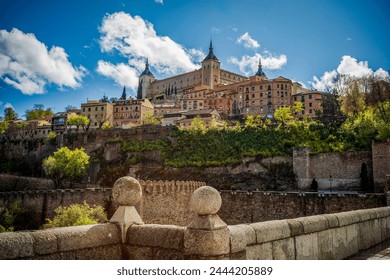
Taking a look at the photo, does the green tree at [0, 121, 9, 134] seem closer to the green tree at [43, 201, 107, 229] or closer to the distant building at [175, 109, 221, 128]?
the green tree at [43, 201, 107, 229]

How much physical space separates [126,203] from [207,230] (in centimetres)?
145

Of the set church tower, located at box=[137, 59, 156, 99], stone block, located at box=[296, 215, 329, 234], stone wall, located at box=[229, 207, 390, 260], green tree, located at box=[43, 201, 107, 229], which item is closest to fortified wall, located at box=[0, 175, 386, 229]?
green tree, located at box=[43, 201, 107, 229]

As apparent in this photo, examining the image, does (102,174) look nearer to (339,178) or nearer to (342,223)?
(339,178)

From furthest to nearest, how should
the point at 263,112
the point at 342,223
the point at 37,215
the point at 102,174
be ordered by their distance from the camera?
the point at 263,112 → the point at 102,174 → the point at 37,215 → the point at 342,223

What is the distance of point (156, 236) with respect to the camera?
4609 mm

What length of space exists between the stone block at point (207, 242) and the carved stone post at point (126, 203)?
993 millimetres

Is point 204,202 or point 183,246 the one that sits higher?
point 204,202

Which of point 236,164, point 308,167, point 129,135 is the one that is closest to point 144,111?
point 129,135

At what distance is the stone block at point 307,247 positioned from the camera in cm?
565

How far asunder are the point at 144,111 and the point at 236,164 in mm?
42537

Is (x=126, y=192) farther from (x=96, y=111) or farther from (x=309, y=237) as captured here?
(x=96, y=111)

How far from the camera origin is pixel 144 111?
7819 centimetres

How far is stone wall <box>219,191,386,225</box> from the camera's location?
21.8 metres
